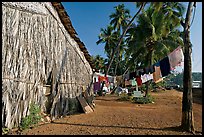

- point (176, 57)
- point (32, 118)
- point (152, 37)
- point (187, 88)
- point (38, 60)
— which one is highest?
point (152, 37)

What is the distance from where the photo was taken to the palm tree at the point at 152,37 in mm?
20047

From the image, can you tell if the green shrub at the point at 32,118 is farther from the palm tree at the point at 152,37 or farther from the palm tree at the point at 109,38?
the palm tree at the point at 109,38

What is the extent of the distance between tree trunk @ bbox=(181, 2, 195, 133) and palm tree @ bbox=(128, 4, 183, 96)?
1179 cm

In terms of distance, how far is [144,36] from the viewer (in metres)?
21.1

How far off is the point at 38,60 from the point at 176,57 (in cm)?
695

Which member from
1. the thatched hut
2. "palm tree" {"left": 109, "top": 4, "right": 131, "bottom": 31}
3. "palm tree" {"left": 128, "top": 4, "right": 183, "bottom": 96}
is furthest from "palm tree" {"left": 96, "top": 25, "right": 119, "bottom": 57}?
the thatched hut

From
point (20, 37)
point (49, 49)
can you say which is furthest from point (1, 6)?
point (49, 49)

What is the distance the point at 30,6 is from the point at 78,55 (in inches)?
211

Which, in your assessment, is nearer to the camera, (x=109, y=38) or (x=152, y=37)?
(x=152, y=37)

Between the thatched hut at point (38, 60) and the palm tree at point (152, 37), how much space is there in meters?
10.3

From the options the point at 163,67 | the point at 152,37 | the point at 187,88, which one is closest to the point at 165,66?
the point at 163,67

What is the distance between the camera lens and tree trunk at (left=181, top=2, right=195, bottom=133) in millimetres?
7625

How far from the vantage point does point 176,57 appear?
35.4 feet

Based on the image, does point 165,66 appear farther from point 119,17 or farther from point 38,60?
point 119,17
